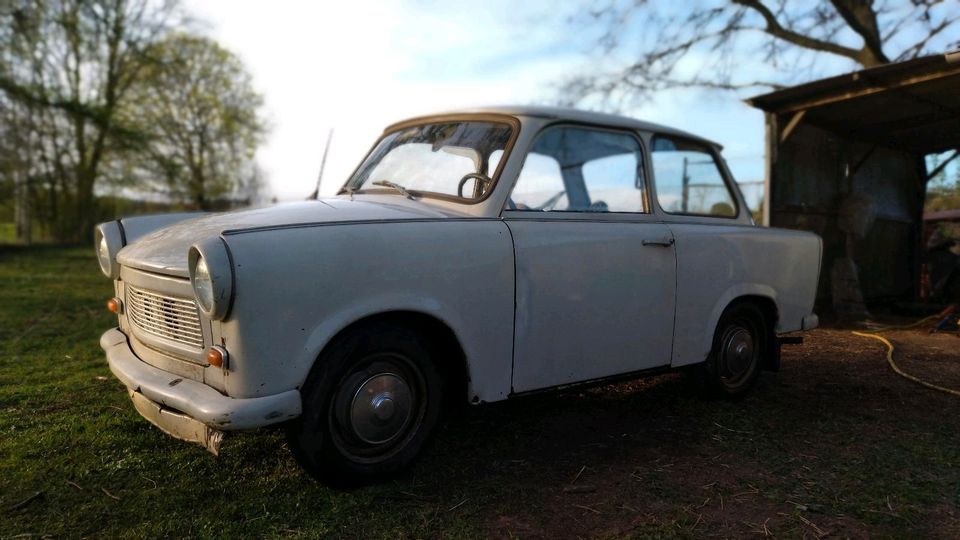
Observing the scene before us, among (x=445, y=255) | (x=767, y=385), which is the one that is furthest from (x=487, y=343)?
(x=767, y=385)

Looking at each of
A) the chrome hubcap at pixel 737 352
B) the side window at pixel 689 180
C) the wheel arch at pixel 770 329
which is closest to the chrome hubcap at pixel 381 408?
the side window at pixel 689 180

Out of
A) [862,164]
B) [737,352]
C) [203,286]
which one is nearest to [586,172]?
[737,352]

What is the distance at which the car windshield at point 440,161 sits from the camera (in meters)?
3.34

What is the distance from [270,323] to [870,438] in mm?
3240

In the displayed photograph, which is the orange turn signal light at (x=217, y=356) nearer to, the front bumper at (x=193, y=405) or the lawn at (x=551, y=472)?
the front bumper at (x=193, y=405)

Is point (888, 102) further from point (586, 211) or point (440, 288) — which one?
point (440, 288)

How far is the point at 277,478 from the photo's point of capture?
290 cm

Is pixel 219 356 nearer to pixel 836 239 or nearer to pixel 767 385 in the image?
pixel 767 385

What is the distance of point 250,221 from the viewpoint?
2773mm

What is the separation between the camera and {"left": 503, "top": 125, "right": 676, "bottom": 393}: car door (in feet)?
10.3

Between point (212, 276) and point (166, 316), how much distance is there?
0.64 meters

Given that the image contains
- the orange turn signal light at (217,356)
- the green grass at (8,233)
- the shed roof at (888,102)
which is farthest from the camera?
the green grass at (8,233)

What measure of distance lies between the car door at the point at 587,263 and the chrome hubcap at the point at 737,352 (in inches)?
26.7

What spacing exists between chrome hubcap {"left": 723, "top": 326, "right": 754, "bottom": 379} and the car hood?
7.17 feet
